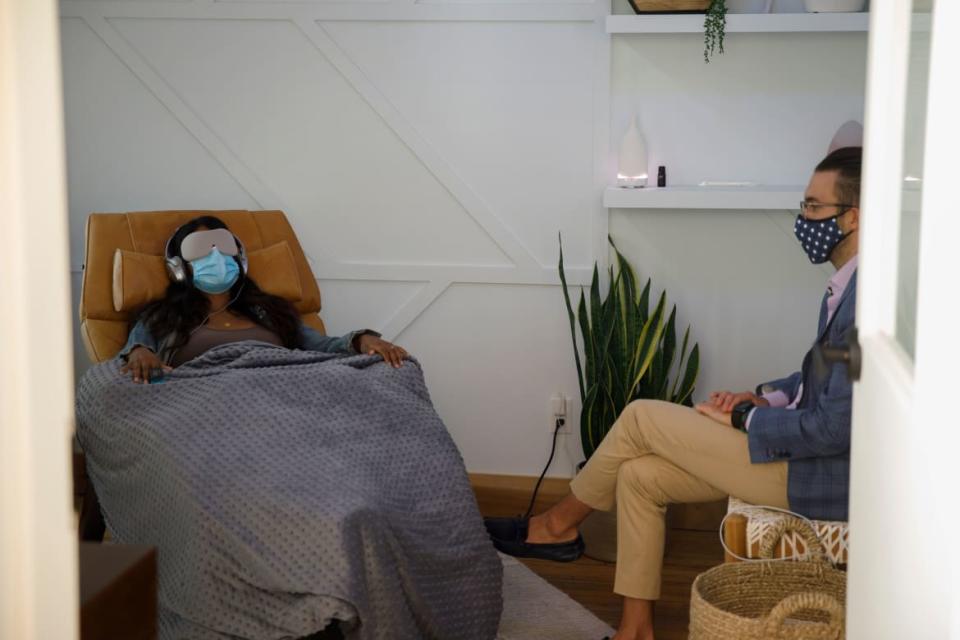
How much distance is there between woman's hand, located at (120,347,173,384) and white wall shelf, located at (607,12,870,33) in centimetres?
170

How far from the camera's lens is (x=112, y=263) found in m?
3.48

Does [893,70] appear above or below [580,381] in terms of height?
above

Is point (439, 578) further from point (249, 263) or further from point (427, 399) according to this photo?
point (249, 263)

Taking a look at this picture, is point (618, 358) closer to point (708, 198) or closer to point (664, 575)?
point (708, 198)

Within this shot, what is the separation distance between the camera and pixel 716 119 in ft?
12.5

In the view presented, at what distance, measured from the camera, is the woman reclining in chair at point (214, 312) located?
3.39m

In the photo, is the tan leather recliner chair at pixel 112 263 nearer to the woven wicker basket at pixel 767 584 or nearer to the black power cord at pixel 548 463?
the black power cord at pixel 548 463

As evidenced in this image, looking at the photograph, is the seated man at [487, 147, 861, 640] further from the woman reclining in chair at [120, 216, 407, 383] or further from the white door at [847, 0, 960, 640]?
the white door at [847, 0, 960, 640]

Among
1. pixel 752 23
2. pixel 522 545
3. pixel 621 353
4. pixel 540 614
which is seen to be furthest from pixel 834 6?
pixel 540 614

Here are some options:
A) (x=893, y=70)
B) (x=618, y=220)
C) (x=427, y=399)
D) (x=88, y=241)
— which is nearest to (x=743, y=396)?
(x=427, y=399)

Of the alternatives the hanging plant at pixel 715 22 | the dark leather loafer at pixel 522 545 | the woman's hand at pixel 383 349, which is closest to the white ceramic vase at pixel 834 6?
the hanging plant at pixel 715 22

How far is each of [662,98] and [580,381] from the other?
96 cm

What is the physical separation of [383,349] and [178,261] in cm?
70

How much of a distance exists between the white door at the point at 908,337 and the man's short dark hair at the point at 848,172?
114cm
